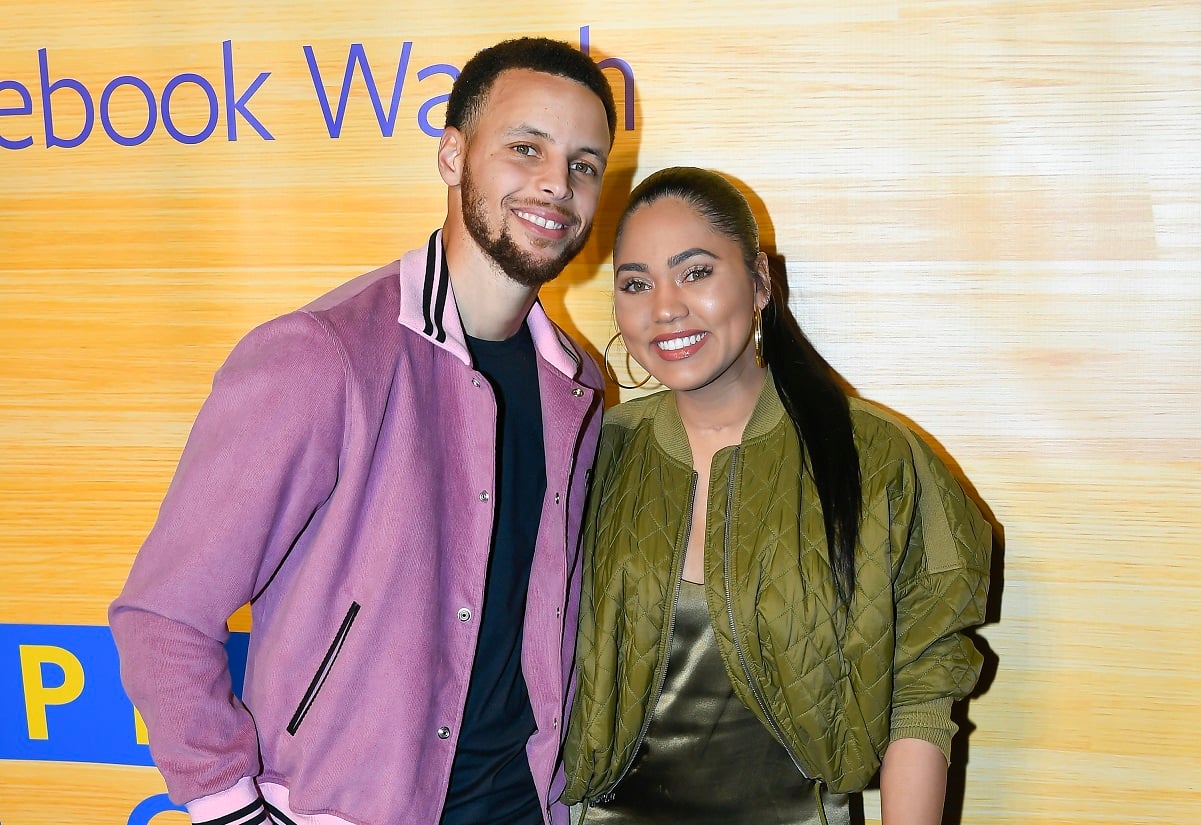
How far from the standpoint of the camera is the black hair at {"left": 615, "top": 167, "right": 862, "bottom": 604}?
1.62 meters

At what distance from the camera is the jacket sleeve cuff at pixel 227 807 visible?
4.58ft

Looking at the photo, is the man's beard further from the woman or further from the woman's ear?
the woman's ear

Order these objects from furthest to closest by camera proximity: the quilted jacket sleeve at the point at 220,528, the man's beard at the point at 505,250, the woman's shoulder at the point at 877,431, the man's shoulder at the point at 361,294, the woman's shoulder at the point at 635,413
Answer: the woman's shoulder at the point at 635,413, the woman's shoulder at the point at 877,431, the man's beard at the point at 505,250, the man's shoulder at the point at 361,294, the quilted jacket sleeve at the point at 220,528

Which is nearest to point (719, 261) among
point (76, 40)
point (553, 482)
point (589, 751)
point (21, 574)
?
point (553, 482)

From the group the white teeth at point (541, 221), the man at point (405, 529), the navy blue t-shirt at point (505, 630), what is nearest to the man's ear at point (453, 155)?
the man at point (405, 529)

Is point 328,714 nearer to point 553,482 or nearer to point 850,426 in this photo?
point 553,482

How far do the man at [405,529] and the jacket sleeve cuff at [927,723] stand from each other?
1.72 ft

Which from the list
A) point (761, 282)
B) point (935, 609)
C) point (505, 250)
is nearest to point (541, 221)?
point (505, 250)

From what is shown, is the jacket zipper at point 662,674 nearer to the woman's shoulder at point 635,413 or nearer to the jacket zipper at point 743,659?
the jacket zipper at point 743,659

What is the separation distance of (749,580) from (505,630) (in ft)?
1.27

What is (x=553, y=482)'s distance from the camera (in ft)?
5.41

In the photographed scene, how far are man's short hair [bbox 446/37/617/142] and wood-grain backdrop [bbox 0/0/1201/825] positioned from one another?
0.42m

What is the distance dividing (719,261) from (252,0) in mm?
1169

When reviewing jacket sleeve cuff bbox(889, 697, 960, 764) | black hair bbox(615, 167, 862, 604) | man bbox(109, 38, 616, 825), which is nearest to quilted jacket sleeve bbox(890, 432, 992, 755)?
jacket sleeve cuff bbox(889, 697, 960, 764)
